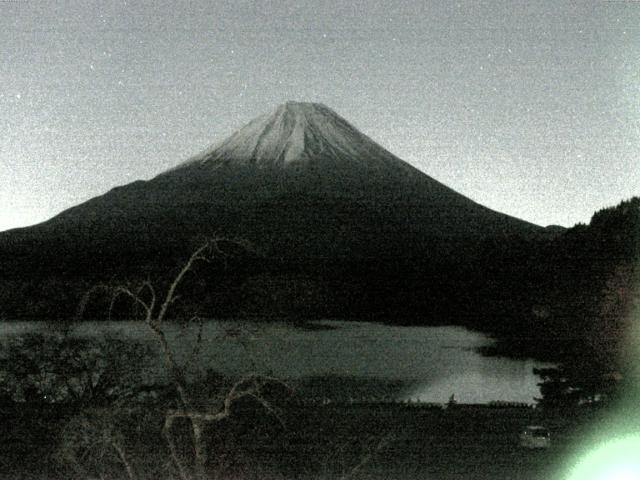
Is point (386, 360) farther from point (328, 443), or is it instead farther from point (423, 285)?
point (328, 443)

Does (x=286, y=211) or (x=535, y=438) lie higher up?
(x=286, y=211)

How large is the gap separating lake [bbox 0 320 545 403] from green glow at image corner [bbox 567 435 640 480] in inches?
375

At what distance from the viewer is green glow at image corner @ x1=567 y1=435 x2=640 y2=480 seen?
13.5 m

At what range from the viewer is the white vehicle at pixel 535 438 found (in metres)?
18.7

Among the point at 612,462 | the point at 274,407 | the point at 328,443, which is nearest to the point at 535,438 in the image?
the point at 612,462

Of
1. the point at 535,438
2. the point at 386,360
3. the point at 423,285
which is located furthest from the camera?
the point at 423,285

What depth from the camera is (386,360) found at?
4572cm

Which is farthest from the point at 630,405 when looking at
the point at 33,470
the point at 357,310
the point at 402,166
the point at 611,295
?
the point at 402,166

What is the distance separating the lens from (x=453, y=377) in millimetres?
39469

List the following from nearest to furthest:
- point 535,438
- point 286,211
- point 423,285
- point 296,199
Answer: point 535,438 → point 423,285 → point 286,211 → point 296,199

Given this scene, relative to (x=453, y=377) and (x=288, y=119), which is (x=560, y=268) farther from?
(x=288, y=119)

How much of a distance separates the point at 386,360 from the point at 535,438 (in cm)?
2699

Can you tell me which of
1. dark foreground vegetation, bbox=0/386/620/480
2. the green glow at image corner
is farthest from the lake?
the green glow at image corner

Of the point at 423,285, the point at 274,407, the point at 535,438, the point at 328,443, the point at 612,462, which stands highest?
the point at 274,407
